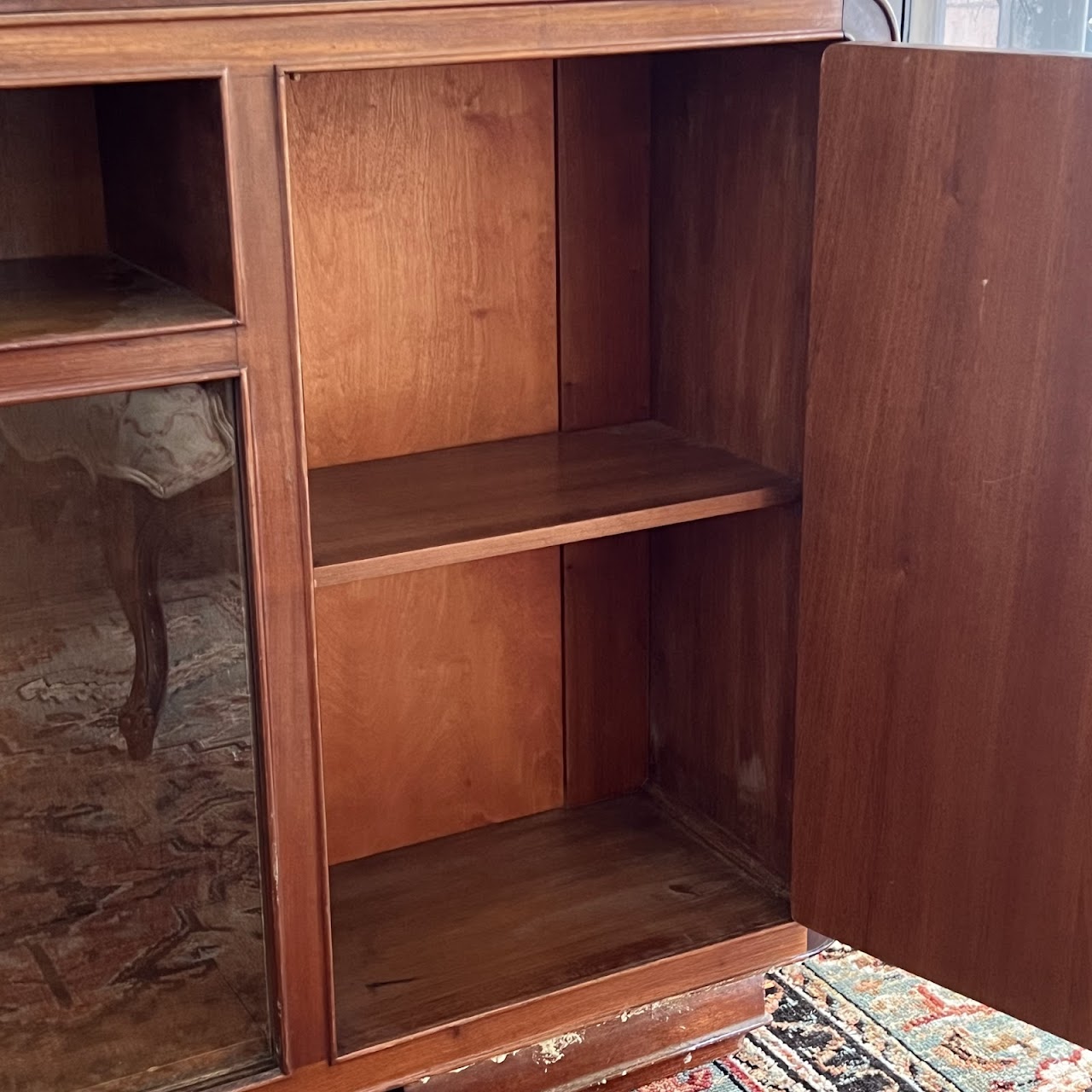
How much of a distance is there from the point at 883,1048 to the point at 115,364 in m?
1.05

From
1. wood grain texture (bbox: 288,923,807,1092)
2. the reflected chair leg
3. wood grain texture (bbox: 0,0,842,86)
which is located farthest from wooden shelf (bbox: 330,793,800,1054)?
wood grain texture (bbox: 0,0,842,86)

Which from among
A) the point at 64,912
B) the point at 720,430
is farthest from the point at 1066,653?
the point at 64,912

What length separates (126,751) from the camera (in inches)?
48.2

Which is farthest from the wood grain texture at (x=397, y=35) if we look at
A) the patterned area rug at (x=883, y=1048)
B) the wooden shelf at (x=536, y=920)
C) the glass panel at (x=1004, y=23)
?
the patterned area rug at (x=883, y=1048)

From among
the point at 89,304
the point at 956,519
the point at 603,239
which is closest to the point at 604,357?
the point at 603,239

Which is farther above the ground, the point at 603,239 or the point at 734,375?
the point at 603,239

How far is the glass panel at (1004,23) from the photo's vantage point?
1624 millimetres

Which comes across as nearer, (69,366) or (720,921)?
(69,366)

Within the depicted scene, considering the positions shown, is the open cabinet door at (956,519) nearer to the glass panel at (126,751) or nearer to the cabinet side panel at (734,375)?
the cabinet side panel at (734,375)

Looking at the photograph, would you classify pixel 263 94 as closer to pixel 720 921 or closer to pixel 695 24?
pixel 695 24

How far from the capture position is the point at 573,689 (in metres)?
1.77

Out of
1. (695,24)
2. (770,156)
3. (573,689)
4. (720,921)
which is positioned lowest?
(720,921)

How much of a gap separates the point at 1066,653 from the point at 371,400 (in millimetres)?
703

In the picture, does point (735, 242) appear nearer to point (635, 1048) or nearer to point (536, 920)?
point (536, 920)
